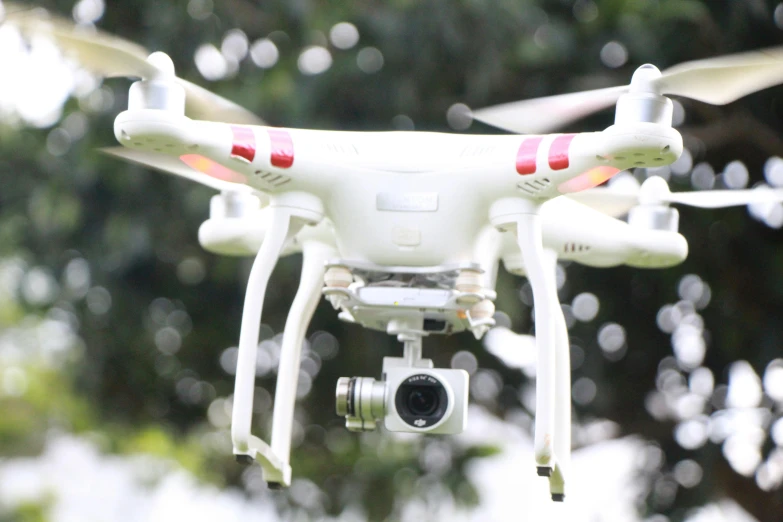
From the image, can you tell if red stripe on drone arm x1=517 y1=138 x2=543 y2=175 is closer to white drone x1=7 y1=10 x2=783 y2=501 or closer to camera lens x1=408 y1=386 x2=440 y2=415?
white drone x1=7 y1=10 x2=783 y2=501

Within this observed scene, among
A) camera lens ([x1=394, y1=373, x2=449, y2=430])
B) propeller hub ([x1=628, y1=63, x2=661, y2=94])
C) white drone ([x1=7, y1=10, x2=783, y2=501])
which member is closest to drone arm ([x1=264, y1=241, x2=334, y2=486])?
white drone ([x1=7, y1=10, x2=783, y2=501])

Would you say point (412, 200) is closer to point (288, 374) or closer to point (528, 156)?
point (528, 156)

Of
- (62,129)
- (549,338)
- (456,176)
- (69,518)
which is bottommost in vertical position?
(69,518)

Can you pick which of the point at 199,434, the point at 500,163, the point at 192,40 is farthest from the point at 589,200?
the point at 199,434

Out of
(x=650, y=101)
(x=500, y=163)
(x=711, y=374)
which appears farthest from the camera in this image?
(x=711, y=374)

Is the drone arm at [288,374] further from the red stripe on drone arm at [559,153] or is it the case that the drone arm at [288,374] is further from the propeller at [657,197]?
the propeller at [657,197]

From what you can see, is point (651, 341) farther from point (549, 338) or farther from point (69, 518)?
point (69, 518)

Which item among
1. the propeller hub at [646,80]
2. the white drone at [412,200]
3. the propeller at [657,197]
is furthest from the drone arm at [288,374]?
the propeller hub at [646,80]

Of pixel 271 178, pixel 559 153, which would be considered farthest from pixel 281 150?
pixel 559 153
